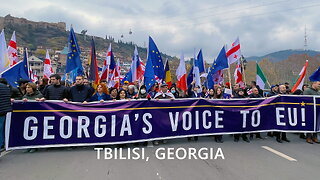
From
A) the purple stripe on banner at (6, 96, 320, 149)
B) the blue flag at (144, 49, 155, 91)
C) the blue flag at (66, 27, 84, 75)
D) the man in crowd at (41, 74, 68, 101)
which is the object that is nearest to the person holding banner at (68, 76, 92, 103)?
the man in crowd at (41, 74, 68, 101)

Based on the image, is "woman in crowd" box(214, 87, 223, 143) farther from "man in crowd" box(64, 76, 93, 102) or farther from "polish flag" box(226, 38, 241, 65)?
"man in crowd" box(64, 76, 93, 102)

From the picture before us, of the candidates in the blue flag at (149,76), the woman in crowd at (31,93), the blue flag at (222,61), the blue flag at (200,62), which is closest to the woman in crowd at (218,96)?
the blue flag at (149,76)

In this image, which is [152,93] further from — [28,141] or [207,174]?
[207,174]

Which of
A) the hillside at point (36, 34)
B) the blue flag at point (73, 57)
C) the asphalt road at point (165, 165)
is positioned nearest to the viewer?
the asphalt road at point (165, 165)

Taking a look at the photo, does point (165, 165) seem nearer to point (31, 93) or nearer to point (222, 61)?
point (31, 93)

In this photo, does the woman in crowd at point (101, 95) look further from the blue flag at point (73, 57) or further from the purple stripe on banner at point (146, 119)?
the blue flag at point (73, 57)

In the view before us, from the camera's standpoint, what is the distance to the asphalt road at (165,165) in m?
4.63

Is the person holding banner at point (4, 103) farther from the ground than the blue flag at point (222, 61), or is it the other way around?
the blue flag at point (222, 61)

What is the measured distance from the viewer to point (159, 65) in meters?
9.68

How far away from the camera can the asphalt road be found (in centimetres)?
463

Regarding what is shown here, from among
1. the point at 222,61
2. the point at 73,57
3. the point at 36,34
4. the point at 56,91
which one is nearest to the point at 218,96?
the point at 222,61

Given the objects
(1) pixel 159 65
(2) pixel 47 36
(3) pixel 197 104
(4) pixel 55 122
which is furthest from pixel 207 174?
(2) pixel 47 36

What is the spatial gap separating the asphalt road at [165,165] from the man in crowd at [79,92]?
131 centimetres

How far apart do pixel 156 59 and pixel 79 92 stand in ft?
10.9
